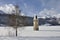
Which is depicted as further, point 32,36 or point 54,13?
point 54,13

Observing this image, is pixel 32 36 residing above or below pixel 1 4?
below

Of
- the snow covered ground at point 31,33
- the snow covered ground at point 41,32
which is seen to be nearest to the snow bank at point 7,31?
the snow covered ground at point 31,33

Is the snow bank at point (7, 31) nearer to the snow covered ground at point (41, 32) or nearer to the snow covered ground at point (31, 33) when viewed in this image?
the snow covered ground at point (31, 33)

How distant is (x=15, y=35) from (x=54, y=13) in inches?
35.6

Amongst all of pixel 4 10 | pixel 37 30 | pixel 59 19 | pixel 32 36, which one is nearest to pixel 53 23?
pixel 59 19

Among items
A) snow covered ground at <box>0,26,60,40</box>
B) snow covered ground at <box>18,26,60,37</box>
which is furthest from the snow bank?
snow covered ground at <box>18,26,60,37</box>

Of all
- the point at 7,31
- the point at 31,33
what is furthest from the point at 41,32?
the point at 7,31

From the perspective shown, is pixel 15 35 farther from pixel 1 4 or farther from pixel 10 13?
pixel 1 4

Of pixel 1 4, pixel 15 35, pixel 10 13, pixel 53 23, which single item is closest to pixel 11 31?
pixel 15 35

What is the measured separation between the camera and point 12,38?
3061mm

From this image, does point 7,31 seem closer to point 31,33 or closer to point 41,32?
point 31,33

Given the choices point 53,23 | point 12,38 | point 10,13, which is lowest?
point 12,38

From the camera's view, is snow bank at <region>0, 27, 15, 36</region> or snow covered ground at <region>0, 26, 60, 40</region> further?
snow bank at <region>0, 27, 15, 36</region>

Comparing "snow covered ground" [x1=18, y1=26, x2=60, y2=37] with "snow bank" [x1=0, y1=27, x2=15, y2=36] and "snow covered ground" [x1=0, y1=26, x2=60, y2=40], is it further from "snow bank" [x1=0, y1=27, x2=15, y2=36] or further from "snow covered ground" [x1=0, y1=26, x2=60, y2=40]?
"snow bank" [x1=0, y1=27, x2=15, y2=36]
